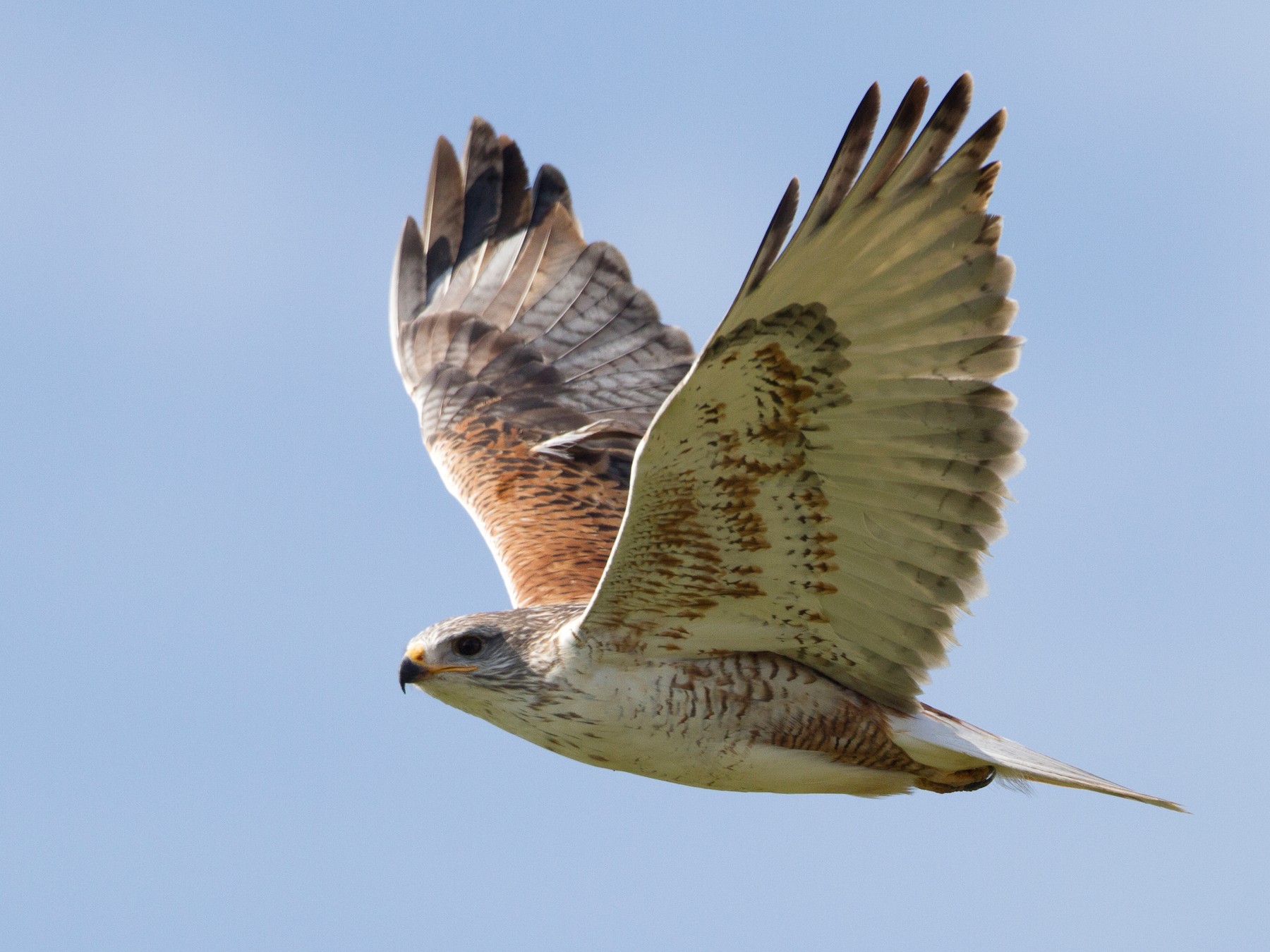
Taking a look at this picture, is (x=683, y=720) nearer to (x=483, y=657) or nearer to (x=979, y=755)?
(x=483, y=657)

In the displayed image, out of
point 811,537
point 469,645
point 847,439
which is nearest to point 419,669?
point 469,645

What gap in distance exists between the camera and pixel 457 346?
10.1m

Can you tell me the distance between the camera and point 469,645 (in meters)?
6.86

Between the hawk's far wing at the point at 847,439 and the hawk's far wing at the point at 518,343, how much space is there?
2.38 metres

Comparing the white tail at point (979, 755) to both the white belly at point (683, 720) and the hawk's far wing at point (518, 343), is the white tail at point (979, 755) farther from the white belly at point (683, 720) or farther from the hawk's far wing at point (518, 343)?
the hawk's far wing at point (518, 343)

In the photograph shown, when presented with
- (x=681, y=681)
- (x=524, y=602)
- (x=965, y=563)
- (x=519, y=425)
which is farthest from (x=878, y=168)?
(x=519, y=425)

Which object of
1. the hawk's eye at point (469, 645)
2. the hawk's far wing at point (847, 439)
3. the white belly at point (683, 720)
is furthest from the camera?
the hawk's eye at point (469, 645)

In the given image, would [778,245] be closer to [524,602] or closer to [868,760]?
[868,760]

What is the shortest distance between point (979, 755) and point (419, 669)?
2.22 m

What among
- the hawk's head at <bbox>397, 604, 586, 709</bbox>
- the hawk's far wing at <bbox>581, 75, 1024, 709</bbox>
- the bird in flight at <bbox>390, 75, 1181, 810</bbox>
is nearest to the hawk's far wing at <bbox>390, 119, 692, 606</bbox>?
the bird in flight at <bbox>390, 75, 1181, 810</bbox>

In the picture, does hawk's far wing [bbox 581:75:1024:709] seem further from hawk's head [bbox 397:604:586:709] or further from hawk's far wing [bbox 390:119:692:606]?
hawk's far wing [bbox 390:119:692:606]

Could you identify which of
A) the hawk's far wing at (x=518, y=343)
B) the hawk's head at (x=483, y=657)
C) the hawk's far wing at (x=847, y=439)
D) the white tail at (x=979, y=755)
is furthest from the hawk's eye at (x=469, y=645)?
Result: the hawk's far wing at (x=518, y=343)

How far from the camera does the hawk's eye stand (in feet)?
22.5

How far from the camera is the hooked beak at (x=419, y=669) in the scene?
6867 millimetres
